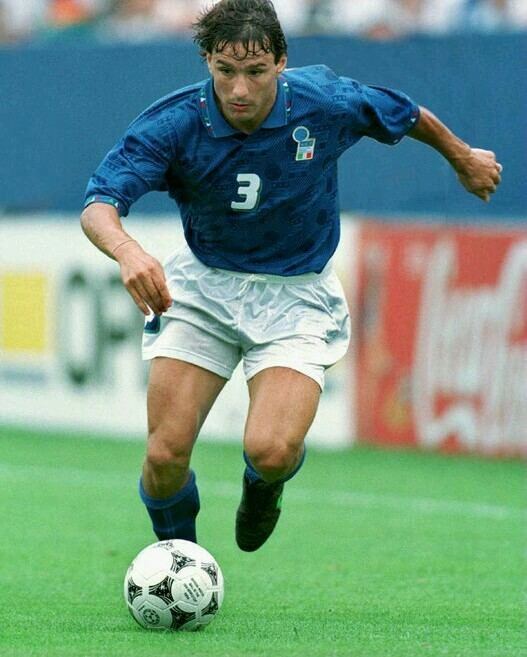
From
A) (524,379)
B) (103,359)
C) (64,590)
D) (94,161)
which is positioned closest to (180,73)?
(94,161)

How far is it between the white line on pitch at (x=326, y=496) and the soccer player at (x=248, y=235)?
122 inches

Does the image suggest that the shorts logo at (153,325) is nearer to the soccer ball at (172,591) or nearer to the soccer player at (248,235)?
the soccer player at (248,235)

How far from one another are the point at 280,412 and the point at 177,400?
1.35ft

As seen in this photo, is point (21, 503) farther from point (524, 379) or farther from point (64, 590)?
point (524, 379)

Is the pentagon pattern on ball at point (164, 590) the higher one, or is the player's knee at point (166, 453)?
the player's knee at point (166, 453)

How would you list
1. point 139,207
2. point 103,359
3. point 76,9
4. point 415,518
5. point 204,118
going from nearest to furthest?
point 204,118
point 415,518
point 103,359
point 139,207
point 76,9

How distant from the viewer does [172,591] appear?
566cm

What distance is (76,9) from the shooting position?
14.9 meters

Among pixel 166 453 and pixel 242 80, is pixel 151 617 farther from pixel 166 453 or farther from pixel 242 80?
pixel 242 80

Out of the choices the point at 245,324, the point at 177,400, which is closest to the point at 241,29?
the point at 245,324

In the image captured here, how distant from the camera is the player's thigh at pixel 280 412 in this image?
595 centimetres

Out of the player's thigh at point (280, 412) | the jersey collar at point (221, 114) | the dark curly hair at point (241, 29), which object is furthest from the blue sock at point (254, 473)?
the dark curly hair at point (241, 29)

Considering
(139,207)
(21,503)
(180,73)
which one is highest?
(180,73)

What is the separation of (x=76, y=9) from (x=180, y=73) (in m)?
2.05
